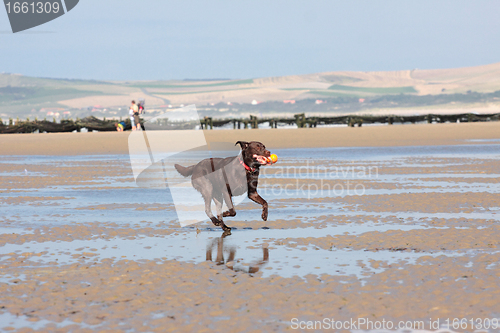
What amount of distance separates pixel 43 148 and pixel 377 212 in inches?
1093

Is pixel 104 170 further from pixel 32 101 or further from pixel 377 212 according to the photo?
pixel 32 101

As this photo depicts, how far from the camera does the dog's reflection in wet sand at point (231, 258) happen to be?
7.34m

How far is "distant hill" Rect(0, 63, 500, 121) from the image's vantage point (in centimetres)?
12262

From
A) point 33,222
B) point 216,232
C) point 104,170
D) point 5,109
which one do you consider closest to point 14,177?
point 104,170

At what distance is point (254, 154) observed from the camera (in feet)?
31.2

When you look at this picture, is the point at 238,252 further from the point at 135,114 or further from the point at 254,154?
the point at 135,114

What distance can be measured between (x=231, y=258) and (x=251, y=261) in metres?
0.33

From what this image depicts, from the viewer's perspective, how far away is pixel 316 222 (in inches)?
413

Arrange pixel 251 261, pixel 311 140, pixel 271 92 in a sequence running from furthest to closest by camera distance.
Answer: pixel 271 92
pixel 311 140
pixel 251 261

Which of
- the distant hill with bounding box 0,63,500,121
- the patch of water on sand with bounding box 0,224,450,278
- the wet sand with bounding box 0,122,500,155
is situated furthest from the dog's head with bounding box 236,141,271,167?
the distant hill with bounding box 0,63,500,121

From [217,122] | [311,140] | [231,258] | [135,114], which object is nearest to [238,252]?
[231,258]

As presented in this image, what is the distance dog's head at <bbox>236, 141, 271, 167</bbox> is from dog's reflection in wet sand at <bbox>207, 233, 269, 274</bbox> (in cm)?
125

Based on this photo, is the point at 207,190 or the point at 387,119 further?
the point at 387,119

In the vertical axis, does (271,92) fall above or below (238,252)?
above
